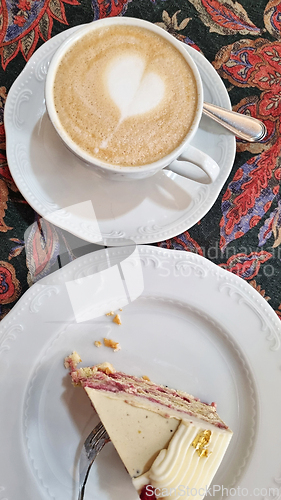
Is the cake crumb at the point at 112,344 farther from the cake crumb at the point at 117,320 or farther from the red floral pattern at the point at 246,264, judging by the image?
the red floral pattern at the point at 246,264

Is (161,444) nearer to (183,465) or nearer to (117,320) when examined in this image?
(183,465)

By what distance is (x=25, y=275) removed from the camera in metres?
1.09

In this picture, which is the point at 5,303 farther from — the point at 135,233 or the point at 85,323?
the point at 135,233

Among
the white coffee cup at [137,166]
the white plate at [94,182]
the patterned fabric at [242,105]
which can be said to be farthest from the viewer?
the patterned fabric at [242,105]

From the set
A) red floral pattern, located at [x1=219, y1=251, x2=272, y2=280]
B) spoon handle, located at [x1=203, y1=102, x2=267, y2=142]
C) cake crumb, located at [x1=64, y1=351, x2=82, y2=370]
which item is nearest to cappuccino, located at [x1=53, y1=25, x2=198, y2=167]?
spoon handle, located at [x1=203, y1=102, x2=267, y2=142]

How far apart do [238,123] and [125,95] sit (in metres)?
0.33

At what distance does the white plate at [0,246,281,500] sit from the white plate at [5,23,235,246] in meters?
0.09

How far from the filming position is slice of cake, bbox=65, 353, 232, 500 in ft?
3.01

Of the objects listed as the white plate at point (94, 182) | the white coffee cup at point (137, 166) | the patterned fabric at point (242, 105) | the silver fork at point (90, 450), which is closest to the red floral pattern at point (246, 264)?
the patterned fabric at point (242, 105)

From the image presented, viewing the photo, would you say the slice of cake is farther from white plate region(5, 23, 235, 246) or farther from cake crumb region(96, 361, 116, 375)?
white plate region(5, 23, 235, 246)

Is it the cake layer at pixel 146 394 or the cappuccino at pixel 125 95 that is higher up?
the cappuccino at pixel 125 95

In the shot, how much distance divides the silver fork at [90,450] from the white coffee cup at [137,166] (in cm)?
69

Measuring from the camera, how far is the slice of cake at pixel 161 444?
36.2 inches

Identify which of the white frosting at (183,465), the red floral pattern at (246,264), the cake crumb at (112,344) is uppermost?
the red floral pattern at (246,264)
